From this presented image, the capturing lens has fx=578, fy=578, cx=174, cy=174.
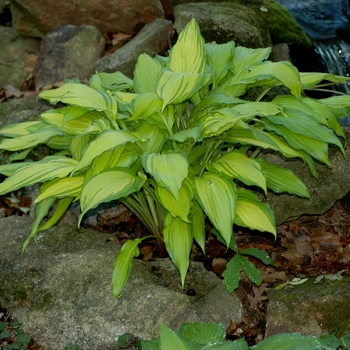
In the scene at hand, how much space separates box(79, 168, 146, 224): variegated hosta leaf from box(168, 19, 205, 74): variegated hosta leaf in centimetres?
69

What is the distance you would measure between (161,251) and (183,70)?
43.0 inches

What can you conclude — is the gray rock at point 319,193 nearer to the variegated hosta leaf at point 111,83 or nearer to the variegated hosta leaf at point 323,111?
the variegated hosta leaf at point 323,111

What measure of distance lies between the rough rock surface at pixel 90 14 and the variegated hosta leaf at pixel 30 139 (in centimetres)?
279

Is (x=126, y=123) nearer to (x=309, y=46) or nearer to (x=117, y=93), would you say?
(x=117, y=93)

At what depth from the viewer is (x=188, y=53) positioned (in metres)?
3.13

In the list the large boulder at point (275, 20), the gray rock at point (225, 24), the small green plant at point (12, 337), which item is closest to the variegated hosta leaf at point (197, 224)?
the small green plant at point (12, 337)

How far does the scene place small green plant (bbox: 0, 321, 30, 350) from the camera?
3023 mm

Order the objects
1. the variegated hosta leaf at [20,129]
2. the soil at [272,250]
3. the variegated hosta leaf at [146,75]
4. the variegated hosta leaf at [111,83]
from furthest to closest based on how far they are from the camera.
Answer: the variegated hosta leaf at [111,83] → the variegated hosta leaf at [20,129] → the variegated hosta leaf at [146,75] → the soil at [272,250]

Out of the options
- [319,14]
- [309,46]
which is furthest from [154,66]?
[319,14]

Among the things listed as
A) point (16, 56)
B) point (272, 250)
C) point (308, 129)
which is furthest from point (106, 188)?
point (16, 56)

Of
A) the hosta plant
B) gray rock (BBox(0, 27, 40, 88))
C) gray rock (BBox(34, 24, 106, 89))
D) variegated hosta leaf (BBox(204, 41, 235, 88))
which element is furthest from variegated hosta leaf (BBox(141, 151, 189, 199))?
gray rock (BBox(0, 27, 40, 88))

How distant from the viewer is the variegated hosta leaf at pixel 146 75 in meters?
3.34

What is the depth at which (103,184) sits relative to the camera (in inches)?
110

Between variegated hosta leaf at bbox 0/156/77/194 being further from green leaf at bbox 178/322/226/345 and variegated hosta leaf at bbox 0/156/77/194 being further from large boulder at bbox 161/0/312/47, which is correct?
large boulder at bbox 161/0/312/47
